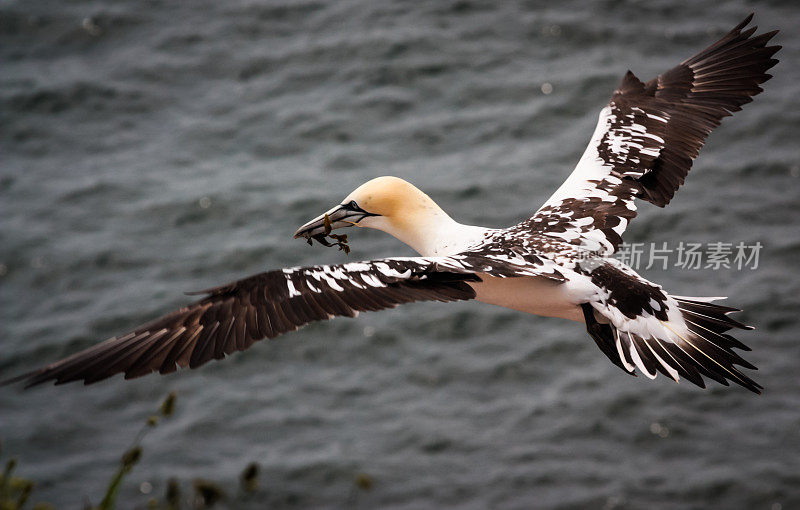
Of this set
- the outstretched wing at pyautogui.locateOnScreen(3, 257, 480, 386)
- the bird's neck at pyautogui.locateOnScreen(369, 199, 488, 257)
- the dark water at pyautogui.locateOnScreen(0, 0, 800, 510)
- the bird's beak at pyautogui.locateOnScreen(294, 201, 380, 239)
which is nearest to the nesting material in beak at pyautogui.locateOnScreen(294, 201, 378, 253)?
the bird's beak at pyautogui.locateOnScreen(294, 201, 380, 239)

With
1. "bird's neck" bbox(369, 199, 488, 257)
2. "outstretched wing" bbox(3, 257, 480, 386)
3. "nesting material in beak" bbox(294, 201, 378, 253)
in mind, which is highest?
"nesting material in beak" bbox(294, 201, 378, 253)

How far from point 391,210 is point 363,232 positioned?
19.7ft

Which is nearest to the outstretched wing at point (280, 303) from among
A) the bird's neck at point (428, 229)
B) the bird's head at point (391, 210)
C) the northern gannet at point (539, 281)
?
the northern gannet at point (539, 281)

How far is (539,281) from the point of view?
5180mm

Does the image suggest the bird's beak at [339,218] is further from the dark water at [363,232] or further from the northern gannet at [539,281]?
the dark water at [363,232]

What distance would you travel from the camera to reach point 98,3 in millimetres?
15172

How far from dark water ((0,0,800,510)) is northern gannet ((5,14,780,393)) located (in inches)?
176

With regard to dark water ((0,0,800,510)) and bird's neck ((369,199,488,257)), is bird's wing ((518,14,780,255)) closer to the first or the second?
bird's neck ((369,199,488,257))

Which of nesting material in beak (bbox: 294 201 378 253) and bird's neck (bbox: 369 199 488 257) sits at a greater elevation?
nesting material in beak (bbox: 294 201 378 253)

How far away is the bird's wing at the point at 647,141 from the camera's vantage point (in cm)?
582

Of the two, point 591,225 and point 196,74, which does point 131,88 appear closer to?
point 196,74

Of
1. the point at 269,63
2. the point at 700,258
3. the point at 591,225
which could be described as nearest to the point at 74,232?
the point at 269,63

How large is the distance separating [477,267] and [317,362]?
21.6 feet

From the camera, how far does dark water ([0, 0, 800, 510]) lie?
1025 centimetres
